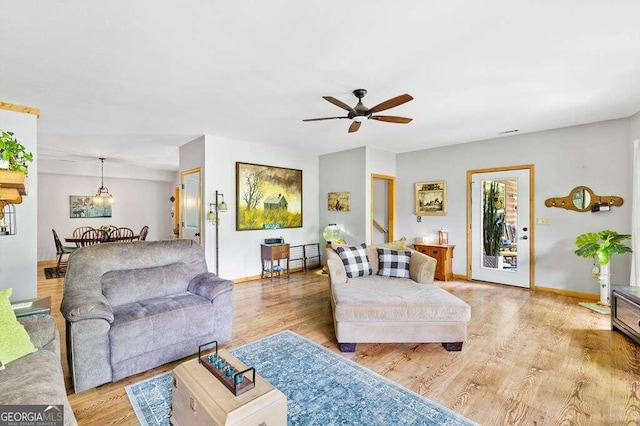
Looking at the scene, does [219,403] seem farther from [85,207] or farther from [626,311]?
[85,207]

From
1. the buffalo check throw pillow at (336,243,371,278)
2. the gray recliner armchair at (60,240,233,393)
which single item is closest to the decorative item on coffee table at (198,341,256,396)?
the gray recliner armchair at (60,240,233,393)

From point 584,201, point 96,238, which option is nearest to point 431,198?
point 584,201

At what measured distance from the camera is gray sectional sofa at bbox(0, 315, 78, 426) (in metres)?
1.37

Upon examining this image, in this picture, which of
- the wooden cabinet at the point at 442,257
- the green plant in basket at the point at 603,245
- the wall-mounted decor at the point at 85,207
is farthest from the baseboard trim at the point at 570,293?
the wall-mounted decor at the point at 85,207

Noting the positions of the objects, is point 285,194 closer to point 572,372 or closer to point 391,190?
point 391,190

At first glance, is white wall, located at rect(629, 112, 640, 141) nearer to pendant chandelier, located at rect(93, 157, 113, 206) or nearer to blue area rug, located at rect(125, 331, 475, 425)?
blue area rug, located at rect(125, 331, 475, 425)

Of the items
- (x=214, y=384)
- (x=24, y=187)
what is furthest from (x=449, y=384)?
(x=24, y=187)

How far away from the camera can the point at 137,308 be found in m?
2.55

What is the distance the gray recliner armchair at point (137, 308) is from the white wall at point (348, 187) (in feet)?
11.2

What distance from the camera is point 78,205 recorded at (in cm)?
809

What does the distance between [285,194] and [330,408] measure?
15.1 feet

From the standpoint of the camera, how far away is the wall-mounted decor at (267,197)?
5539 millimetres

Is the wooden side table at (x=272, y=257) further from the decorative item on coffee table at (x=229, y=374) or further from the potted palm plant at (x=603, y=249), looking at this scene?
the potted palm plant at (x=603, y=249)

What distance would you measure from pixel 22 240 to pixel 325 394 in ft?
12.8
